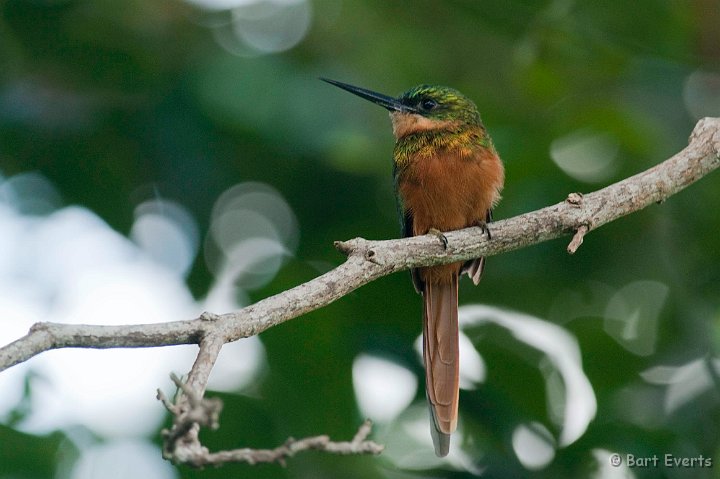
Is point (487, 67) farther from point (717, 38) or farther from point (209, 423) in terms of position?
point (209, 423)

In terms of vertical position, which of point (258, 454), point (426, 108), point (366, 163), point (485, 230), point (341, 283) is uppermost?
point (426, 108)

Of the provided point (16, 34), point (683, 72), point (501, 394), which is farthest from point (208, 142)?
point (683, 72)

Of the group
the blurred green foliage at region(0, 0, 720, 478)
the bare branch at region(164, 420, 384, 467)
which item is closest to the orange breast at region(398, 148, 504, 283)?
the blurred green foliage at region(0, 0, 720, 478)

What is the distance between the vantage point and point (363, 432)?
82.4 inches

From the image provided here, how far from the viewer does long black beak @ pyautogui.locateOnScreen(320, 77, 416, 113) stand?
4.22 metres

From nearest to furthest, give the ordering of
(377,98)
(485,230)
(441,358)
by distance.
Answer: (485,230), (441,358), (377,98)

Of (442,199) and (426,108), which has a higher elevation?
(426,108)

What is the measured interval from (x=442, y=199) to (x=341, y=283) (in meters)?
1.23

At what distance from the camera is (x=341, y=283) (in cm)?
262

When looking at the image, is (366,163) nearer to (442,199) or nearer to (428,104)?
(428,104)

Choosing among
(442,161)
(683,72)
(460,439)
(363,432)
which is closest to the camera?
(363,432)

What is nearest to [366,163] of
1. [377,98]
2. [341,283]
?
[377,98]

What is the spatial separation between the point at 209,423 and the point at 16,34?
351 cm

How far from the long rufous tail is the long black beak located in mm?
869
